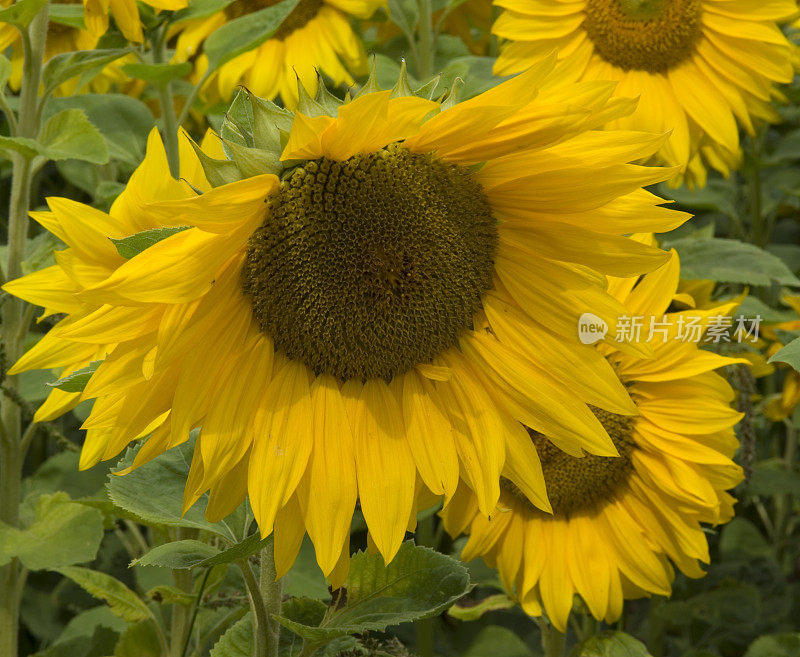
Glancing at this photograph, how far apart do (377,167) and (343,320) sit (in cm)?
16

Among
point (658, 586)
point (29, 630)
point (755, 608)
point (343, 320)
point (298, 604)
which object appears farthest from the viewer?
point (29, 630)

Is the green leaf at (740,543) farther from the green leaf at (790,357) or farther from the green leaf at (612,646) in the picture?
the green leaf at (790,357)

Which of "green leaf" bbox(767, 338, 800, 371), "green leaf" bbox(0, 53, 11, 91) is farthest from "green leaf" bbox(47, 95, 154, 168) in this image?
"green leaf" bbox(767, 338, 800, 371)

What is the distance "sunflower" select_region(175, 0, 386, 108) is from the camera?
2.04 m

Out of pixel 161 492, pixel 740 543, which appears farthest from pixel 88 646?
pixel 740 543

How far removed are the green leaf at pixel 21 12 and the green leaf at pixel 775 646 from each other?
1444mm

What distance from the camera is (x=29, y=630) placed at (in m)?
2.10

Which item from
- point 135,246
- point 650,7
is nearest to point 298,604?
point 135,246

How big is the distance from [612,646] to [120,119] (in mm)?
1203

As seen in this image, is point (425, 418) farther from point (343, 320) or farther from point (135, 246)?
point (135, 246)

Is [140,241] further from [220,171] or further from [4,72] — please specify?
[4,72]

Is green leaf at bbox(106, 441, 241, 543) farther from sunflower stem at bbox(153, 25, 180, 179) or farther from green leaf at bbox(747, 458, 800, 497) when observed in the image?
green leaf at bbox(747, 458, 800, 497)

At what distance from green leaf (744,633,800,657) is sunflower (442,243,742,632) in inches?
11.9

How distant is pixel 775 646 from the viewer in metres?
1.73
